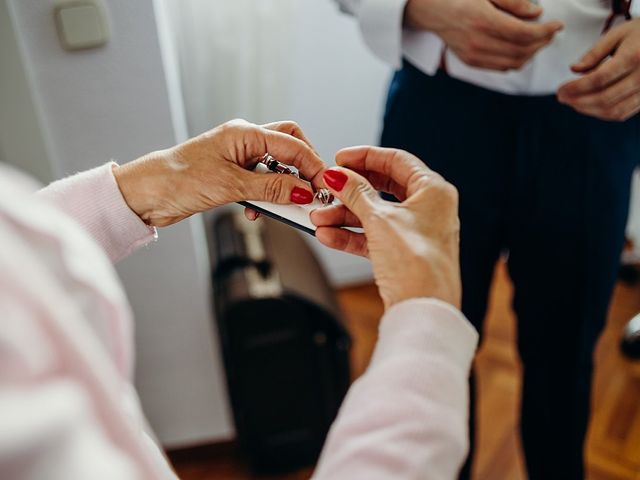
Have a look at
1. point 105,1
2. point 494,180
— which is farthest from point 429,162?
point 105,1

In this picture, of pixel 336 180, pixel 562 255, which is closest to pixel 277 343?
pixel 562 255

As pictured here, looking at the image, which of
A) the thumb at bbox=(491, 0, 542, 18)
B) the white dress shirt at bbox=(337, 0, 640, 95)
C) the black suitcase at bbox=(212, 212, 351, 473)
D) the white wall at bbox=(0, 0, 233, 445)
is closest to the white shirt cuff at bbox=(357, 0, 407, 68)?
the white dress shirt at bbox=(337, 0, 640, 95)

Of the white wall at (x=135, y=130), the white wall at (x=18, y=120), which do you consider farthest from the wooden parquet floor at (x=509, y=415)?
the white wall at (x=18, y=120)

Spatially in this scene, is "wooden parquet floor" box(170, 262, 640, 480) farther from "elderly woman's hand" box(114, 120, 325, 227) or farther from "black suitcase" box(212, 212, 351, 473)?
"elderly woman's hand" box(114, 120, 325, 227)

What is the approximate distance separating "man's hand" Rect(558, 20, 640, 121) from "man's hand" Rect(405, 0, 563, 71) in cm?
5

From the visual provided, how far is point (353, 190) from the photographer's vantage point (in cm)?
49

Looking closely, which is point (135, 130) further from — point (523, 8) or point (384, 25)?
point (523, 8)

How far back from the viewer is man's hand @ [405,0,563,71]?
0.62 metres

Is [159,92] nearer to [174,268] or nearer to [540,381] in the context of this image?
[174,268]

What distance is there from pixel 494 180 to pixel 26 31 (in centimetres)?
56

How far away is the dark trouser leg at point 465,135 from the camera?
69cm

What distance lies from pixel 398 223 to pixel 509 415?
3.41ft

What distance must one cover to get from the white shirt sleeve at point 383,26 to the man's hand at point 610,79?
200 millimetres

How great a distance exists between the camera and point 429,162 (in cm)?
62
